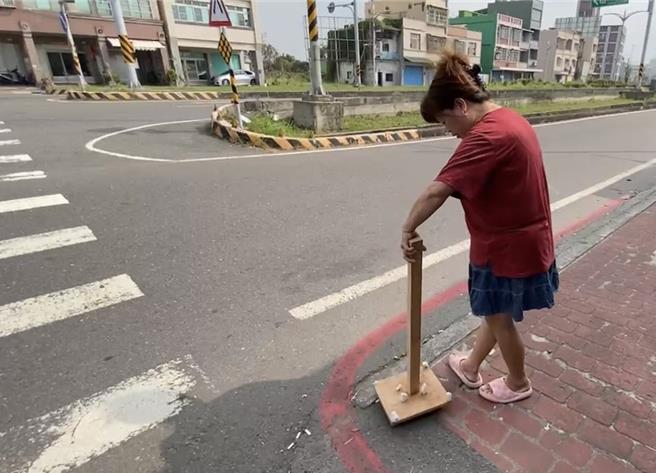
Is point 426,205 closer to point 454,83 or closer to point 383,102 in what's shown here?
point 454,83

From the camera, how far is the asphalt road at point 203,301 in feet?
6.78

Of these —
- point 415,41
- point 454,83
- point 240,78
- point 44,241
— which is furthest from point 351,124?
point 415,41

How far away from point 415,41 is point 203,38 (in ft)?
77.1

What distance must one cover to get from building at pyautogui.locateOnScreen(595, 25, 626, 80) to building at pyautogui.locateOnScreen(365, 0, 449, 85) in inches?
3100

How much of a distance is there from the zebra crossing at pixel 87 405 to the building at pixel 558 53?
76254mm

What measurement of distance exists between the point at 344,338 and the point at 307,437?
34.5 inches

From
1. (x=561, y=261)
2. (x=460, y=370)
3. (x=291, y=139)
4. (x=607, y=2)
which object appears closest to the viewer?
(x=460, y=370)

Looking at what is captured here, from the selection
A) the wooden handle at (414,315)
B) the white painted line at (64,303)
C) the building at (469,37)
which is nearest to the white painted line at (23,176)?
the white painted line at (64,303)

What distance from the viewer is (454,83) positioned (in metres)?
1.79

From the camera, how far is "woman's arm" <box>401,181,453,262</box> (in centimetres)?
174

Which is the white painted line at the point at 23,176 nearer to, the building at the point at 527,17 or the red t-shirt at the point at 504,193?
the red t-shirt at the point at 504,193

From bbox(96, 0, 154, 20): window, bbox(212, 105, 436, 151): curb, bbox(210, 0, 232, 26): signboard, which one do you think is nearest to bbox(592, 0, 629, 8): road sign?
bbox(212, 105, 436, 151): curb

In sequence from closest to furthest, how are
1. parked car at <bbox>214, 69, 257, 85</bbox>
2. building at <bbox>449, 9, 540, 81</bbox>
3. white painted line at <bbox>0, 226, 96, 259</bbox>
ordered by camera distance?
white painted line at <bbox>0, 226, 96, 259</bbox> → parked car at <bbox>214, 69, 257, 85</bbox> → building at <bbox>449, 9, 540, 81</bbox>

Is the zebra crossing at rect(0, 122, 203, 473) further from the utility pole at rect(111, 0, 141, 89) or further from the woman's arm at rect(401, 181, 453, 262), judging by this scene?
the utility pole at rect(111, 0, 141, 89)
